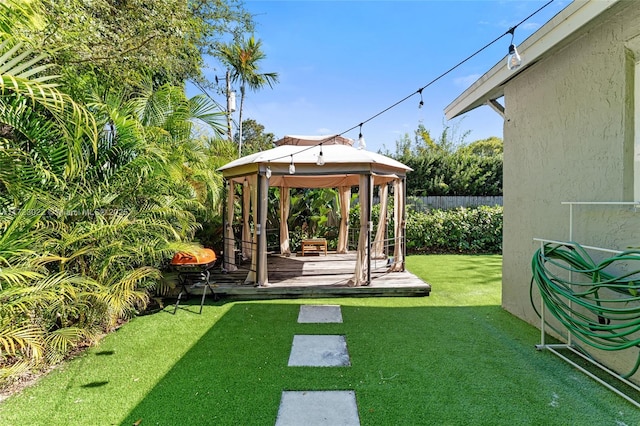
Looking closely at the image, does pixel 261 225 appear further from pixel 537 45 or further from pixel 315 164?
pixel 537 45

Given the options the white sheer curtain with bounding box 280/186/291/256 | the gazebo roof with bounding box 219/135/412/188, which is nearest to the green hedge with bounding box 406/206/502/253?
the white sheer curtain with bounding box 280/186/291/256

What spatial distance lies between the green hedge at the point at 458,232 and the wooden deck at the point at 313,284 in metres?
3.94

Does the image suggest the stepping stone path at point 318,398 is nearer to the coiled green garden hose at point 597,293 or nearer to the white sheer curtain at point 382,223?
the coiled green garden hose at point 597,293

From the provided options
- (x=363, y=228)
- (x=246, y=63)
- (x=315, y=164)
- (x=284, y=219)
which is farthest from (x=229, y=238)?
(x=246, y=63)

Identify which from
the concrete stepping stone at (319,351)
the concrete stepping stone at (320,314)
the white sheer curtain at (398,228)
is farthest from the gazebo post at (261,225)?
the white sheer curtain at (398,228)

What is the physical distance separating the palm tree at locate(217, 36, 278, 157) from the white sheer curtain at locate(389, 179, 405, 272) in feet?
25.8

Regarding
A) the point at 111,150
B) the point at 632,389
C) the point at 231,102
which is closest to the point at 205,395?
the point at 111,150

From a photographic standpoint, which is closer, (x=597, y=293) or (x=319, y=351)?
(x=597, y=293)

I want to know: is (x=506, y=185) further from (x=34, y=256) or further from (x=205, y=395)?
(x=34, y=256)

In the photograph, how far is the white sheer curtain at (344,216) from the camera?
33.2ft

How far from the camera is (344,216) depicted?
33.7 feet

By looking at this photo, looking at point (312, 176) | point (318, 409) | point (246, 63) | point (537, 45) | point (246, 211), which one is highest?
point (246, 63)

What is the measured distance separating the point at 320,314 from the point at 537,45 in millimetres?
4843

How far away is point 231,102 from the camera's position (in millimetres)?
12414
